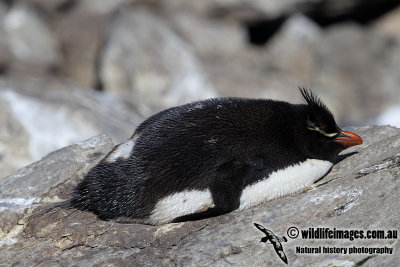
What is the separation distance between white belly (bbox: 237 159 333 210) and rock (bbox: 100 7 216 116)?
8894 millimetres

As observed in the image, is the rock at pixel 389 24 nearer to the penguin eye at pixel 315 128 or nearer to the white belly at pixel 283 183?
the penguin eye at pixel 315 128

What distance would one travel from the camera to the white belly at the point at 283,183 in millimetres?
5316

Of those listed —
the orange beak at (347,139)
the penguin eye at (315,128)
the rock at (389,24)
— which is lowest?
the orange beak at (347,139)

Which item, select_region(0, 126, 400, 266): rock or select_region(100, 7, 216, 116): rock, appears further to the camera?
select_region(100, 7, 216, 116): rock

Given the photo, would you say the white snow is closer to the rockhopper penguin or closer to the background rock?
the background rock

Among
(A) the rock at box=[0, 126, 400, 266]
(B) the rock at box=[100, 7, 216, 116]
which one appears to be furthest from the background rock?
(A) the rock at box=[0, 126, 400, 266]

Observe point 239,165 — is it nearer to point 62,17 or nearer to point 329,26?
point 62,17

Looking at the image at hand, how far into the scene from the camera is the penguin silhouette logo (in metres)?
4.72

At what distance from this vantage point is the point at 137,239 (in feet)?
17.0

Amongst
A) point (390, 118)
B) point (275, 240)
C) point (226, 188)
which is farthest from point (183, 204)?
point (390, 118)

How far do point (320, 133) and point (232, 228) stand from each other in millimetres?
1190

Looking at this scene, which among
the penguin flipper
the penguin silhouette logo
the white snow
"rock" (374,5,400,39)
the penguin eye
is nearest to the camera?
the penguin silhouette logo

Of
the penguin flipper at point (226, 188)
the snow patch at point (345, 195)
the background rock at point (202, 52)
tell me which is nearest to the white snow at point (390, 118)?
the background rock at point (202, 52)

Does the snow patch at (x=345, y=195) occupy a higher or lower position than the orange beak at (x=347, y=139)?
lower
